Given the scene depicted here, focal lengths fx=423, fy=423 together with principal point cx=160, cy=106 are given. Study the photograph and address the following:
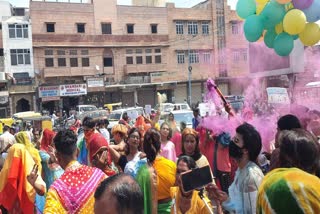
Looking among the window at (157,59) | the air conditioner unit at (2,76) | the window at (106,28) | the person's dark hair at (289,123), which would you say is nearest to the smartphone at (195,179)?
the person's dark hair at (289,123)

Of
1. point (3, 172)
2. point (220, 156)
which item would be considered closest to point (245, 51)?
point (220, 156)

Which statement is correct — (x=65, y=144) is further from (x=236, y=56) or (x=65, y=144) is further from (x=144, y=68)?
(x=144, y=68)

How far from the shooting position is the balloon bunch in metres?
5.31

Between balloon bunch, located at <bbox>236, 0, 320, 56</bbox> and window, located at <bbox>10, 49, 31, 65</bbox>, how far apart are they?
34525mm

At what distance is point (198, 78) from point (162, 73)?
3.80m

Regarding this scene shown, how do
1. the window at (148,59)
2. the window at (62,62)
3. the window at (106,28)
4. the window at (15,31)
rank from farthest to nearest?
the window at (148,59)
the window at (106,28)
the window at (62,62)
the window at (15,31)

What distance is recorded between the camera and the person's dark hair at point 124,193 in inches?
68.5

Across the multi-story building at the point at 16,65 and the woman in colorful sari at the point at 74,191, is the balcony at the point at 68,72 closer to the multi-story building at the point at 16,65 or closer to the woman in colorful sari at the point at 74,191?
the multi-story building at the point at 16,65

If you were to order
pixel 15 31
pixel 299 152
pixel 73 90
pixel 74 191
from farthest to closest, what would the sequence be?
pixel 15 31 < pixel 73 90 < pixel 74 191 < pixel 299 152

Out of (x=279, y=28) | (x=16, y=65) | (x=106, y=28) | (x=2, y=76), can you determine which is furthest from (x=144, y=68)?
(x=279, y=28)

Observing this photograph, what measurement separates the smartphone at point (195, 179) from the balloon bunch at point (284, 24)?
3.36 meters

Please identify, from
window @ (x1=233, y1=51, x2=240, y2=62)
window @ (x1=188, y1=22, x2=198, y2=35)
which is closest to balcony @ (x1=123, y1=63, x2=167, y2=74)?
window @ (x1=188, y1=22, x2=198, y2=35)

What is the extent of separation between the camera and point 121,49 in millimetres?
41688

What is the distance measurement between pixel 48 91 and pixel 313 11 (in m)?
32.7
